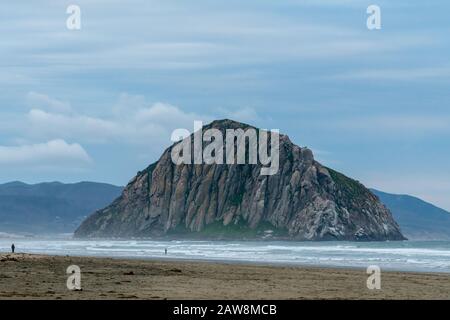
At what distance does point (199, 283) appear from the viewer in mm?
45188

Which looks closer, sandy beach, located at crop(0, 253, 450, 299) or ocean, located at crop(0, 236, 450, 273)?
sandy beach, located at crop(0, 253, 450, 299)

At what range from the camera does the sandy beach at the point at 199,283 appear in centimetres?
3787

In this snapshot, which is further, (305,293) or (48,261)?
(48,261)

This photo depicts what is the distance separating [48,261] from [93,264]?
116 inches

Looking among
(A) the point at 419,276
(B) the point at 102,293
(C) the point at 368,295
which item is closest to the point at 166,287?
(B) the point at 102,293

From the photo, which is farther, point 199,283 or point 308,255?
point 308,255

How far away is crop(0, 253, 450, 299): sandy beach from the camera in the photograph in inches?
1491

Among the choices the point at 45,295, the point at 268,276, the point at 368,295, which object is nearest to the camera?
the point at 45,295

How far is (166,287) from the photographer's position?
41969mm

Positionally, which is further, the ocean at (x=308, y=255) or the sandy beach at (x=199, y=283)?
the ocean at (x=308, y=255)
